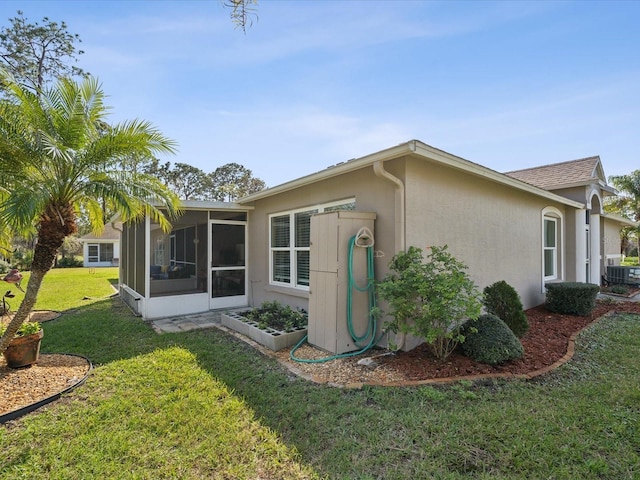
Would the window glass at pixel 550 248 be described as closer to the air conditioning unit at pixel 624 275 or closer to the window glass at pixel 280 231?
the air conditioning unit at pixel 624 275

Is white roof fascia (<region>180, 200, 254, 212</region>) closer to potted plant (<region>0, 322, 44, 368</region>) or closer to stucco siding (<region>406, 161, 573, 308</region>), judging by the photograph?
potted plant (<region>0, 322, 44, 368</region>)

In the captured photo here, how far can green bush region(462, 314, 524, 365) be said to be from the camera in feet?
13.9

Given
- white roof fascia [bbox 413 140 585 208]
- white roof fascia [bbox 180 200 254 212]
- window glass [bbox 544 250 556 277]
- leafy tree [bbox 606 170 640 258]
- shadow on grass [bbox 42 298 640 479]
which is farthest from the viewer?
leafy tree [bbox 606 170 640 258]

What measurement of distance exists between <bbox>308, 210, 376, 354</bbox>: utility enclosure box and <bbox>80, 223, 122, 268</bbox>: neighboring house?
27.1 metres

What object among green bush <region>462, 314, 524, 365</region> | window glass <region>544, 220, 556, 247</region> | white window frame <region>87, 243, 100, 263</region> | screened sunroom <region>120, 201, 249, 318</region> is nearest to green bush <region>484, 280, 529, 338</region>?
green bush <region>462, 314, 524, 365</region>

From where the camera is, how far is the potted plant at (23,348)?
4211 mm

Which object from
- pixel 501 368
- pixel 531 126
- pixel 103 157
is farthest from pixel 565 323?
pixel 103 157

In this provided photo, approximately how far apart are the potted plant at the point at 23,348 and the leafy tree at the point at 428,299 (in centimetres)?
475

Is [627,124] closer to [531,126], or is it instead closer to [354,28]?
[531,126]

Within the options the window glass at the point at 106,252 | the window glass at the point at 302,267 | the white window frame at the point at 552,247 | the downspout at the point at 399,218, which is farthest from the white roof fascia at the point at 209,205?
the window glass at the point at 106,252

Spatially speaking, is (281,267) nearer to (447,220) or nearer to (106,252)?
(447,220)

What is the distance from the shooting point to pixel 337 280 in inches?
185

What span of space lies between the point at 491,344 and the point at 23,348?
6242mm

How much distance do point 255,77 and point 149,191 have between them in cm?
298
